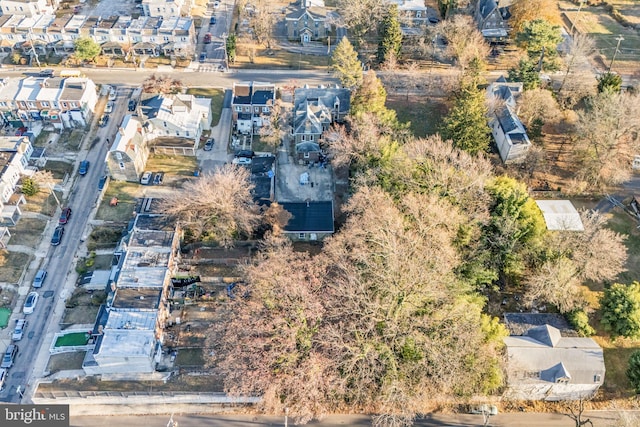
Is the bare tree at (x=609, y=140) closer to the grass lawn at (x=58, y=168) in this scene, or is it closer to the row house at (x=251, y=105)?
the row house at (x=251, y=105)

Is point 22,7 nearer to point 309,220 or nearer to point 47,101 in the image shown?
point 47,101

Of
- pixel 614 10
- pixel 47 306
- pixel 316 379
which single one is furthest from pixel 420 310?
pixel 614 10

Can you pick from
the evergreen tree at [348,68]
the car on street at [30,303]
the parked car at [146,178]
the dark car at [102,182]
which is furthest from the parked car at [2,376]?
the evergreen tree at [348,68]

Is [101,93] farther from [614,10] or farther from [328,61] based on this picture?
[614,10]

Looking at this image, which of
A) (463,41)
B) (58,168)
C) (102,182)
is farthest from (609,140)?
(58,168)

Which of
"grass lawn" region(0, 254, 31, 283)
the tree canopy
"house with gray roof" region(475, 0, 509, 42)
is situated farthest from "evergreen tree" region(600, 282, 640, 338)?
the tree canopy

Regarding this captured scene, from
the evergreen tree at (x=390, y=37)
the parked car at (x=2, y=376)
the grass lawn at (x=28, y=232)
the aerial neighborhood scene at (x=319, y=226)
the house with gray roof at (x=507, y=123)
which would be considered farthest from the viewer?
the evergreen tree at (x=390, y=37)

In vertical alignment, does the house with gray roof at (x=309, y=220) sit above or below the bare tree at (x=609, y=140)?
below
